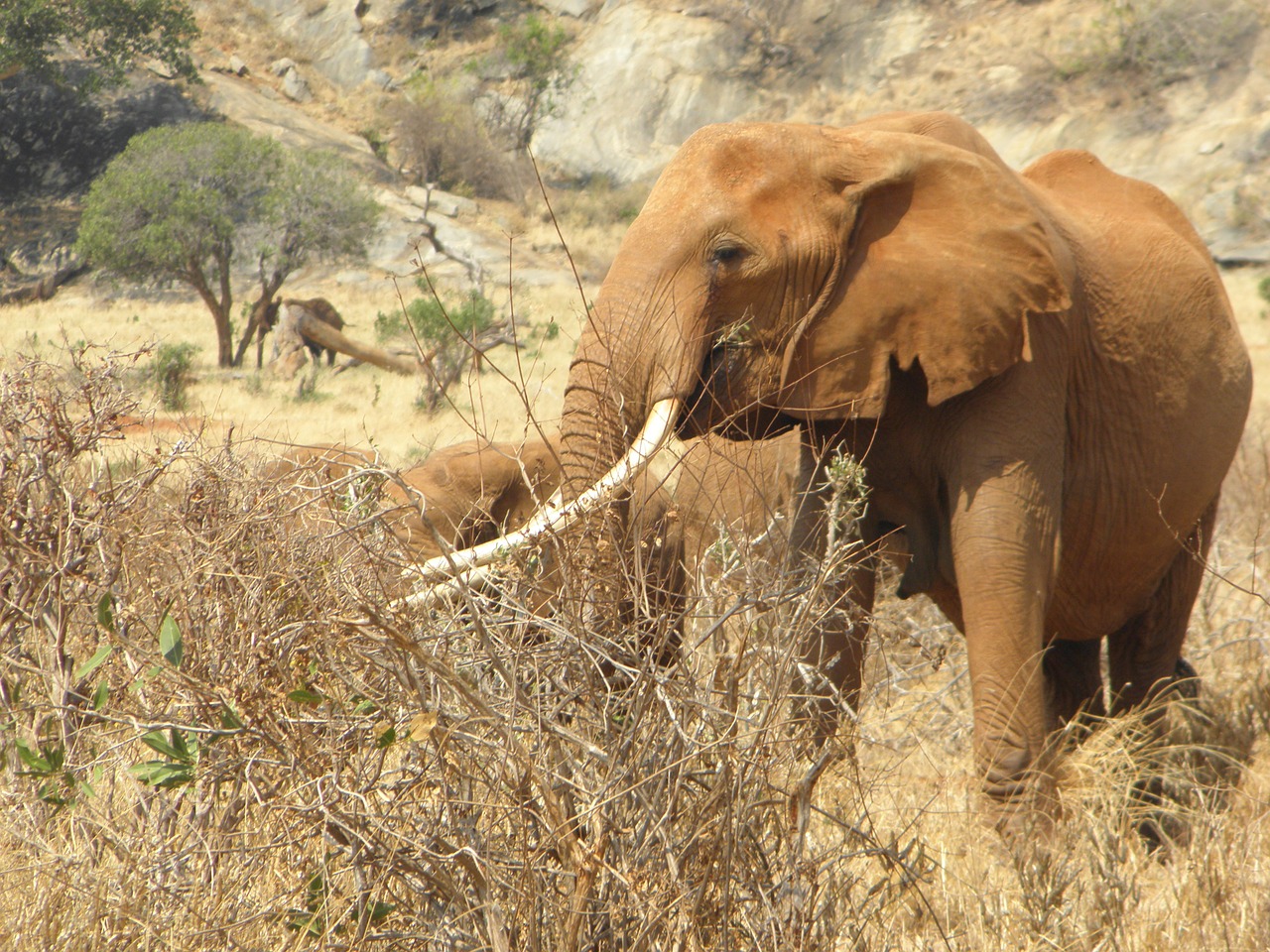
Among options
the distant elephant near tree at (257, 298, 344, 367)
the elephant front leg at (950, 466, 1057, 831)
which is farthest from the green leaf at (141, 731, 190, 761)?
the distant elephant near tree at (257, 298, 344, 367)

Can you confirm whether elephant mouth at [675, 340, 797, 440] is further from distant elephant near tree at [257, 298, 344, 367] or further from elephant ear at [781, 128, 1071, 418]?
distant elephant near tree at [257, 298, 344, 367]

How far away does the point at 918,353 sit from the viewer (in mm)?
4320

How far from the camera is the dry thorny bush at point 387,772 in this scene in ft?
8.30

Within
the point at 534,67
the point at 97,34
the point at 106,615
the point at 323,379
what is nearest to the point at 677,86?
the point at 534,67

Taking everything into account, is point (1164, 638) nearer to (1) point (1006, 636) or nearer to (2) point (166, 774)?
(1) point (1006, 636)

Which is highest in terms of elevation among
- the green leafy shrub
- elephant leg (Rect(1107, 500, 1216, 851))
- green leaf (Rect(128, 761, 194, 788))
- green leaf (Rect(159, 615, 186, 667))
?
green leaf (Rect(159, 615, 186, 667))

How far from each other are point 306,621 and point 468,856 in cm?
50

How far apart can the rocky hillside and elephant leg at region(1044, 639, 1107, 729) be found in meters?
23.9

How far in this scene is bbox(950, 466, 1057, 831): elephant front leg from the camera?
14.3 feet

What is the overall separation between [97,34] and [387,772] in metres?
37.9

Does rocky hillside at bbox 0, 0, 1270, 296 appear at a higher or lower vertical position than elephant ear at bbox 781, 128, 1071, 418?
lower

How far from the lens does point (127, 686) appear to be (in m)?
3.06

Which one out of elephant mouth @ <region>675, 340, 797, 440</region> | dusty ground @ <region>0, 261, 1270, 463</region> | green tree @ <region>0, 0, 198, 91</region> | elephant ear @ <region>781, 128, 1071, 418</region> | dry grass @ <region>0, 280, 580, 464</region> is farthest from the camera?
green tree @ <region>0, 0, 198, 91</region>

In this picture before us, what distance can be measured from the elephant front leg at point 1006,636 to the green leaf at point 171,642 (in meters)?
2.44
